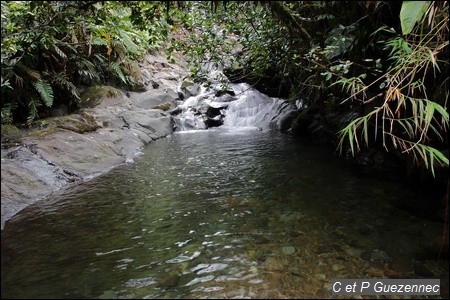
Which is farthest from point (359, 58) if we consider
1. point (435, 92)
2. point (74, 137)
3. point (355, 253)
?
point (74, 137)

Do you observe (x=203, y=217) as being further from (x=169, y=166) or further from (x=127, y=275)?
(x=169, y=166)

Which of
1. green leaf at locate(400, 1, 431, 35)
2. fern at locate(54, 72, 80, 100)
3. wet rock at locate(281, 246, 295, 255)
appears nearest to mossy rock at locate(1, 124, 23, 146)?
fern at locate(54, 72, 80, 100)

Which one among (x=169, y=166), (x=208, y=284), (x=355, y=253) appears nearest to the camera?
(x=208, y=284)

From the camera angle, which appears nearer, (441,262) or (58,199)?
(441,262)

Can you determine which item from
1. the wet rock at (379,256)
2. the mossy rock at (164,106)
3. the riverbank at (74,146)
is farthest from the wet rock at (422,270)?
the mossy rock at (164,106)

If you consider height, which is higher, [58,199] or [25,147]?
[25,147]

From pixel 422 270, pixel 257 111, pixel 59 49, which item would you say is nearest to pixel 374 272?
pixel 422 270

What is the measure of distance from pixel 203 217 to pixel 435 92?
283 centimetres

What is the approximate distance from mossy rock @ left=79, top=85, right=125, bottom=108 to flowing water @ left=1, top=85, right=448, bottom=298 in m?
4.94

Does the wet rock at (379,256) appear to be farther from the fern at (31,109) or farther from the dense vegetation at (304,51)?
the fern at (31,109)

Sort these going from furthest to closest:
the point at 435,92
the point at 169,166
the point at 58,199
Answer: the point at 169,166 < the point at 58,199 < the point at 435,92

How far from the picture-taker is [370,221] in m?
3.51

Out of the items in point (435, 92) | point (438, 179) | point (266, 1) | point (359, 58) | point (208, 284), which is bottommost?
point (208, 284)

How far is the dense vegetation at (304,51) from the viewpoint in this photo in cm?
307
